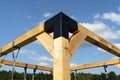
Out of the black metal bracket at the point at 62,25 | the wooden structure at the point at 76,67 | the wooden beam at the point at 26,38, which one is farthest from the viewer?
the wooden structure at the point at 76,67

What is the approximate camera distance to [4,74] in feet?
184

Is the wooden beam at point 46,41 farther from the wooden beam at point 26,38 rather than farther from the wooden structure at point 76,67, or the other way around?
the wooden structure at point 76,67

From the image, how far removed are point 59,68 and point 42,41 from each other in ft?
2.55

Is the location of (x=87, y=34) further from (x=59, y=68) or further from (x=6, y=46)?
(x=6, y=46)

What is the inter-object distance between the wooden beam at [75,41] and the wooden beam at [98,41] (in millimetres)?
116

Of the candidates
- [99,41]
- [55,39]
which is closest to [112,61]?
[99,41]

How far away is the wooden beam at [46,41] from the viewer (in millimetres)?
3209

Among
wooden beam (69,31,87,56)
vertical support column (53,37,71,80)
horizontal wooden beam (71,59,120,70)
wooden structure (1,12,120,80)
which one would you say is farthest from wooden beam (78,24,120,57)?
horizontal wooden beam (71,59,120,70)

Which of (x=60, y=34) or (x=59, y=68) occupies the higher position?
(x=60, y=34)

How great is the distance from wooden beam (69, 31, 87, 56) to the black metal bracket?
11 cm

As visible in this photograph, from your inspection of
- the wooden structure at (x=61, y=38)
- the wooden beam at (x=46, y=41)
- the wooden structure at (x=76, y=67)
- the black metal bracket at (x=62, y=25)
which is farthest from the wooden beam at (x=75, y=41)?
the wooden structure at (x=76, y=67)

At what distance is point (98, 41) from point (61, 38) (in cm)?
136

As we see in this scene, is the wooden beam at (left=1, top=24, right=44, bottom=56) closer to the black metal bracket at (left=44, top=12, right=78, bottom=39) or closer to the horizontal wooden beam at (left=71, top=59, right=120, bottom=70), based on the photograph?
the black metal bracket at (left=44, top=12, right=78, bottom=39)

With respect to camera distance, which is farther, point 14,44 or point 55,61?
point 14,44
